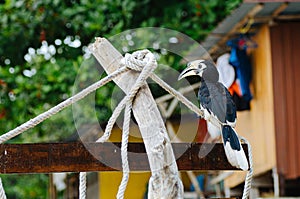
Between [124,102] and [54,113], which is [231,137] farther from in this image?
[54,113]

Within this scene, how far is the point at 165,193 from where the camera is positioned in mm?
2592

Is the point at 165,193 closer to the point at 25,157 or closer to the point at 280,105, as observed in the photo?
the point at 25,157

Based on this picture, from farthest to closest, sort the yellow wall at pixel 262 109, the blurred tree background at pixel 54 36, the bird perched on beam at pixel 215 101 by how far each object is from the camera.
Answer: the blurred tree background at pixel 54 36 < the yellow wall at pixel 262 109 < the bird perched on beam at pixel 215 101

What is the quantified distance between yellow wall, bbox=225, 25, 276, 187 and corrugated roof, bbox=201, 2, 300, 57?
26 cm

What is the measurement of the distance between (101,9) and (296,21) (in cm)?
433

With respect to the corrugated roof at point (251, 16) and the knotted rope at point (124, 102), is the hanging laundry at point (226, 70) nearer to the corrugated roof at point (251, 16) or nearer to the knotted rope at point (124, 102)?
the corrugated roof at point (251, 16)

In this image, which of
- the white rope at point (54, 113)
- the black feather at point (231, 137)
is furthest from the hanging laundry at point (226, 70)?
the white rope at point (54, 113)

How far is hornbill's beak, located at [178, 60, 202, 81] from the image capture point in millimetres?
3604

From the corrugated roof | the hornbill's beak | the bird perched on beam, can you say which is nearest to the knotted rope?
the bird perched on beam

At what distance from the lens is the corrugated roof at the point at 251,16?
24.3ft

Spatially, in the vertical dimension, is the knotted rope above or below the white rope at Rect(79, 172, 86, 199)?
above

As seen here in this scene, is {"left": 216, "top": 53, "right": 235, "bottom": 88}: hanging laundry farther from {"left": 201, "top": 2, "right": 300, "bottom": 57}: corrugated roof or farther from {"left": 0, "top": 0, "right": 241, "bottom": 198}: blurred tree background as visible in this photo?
{"left": 0, "top": 0, "right": 241, "bottom": 198}: blurred tree background

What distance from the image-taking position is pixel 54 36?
39.0 feet

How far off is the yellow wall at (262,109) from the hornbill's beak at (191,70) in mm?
4606
